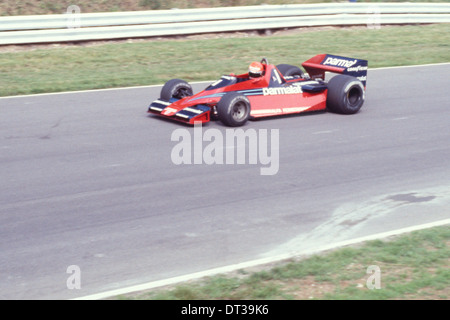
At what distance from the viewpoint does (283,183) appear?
812 cm

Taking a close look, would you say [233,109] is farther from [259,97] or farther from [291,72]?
[291,72]

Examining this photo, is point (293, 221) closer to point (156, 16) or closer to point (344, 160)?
point (344, 160)

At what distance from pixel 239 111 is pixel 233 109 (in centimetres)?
17

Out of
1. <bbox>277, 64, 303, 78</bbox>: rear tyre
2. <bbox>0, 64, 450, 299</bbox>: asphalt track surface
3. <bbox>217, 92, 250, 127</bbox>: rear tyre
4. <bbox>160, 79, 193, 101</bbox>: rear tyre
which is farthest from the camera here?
<bbox>277, 64, 303, 78</bbox>: rear tyre

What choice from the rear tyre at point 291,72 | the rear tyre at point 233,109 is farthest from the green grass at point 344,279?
the rear tyre at point 291,72

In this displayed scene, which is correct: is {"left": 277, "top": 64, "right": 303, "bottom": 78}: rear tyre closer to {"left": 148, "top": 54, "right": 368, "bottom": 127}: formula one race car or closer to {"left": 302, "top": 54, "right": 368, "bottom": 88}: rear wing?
{"left": 302, "top": 54, "right": 368, "bottom": 88}: rear wing

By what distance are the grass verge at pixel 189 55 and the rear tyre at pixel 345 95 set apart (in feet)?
13.2

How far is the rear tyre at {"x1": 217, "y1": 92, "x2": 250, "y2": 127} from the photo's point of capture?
34.4 feet

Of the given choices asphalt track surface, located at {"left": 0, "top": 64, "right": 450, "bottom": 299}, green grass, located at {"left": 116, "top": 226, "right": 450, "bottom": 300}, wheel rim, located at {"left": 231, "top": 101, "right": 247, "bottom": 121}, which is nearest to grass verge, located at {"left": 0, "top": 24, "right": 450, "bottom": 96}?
asphalt track surface, located at {"left": 0, "top": 64, "right": 450, "bottom": 299}

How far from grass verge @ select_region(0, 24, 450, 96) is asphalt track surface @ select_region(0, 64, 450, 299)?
2.51 meters

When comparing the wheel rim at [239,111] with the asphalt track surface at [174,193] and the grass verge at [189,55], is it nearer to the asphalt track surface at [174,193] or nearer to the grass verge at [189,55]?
the asphalt track surface at [174,193]

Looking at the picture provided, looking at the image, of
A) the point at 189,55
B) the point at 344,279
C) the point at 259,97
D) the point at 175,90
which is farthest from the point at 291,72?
the point at 344,279

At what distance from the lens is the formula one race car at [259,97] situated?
34.9 ft

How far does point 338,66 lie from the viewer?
40.9 feet
